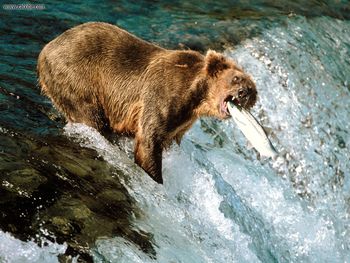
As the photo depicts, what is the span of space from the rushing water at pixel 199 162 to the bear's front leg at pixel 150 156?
0.08 meters

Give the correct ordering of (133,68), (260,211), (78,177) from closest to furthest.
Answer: (78,177)
(133,68)
(260,211)

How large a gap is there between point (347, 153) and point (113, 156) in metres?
3.42

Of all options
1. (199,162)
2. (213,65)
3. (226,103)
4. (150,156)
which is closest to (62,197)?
(150,156)

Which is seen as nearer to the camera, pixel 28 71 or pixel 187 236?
pixel 187 236

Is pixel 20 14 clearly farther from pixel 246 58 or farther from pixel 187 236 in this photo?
pixel 187 236

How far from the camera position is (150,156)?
567cm

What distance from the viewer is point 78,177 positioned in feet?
16.1

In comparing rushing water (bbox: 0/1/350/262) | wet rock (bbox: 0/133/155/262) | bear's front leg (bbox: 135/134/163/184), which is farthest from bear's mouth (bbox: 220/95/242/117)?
wet rock (bbox: 0/133/155/262)

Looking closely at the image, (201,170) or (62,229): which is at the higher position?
(62,229)

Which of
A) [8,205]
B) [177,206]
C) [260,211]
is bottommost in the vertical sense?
[260,211]

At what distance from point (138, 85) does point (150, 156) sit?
24.7 inches

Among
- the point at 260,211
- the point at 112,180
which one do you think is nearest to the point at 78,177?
the point at 112,180

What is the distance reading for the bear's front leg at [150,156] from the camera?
18.6 feet

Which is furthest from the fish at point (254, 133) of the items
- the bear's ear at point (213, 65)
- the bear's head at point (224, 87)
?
the bear's ear at point (213, 65)
